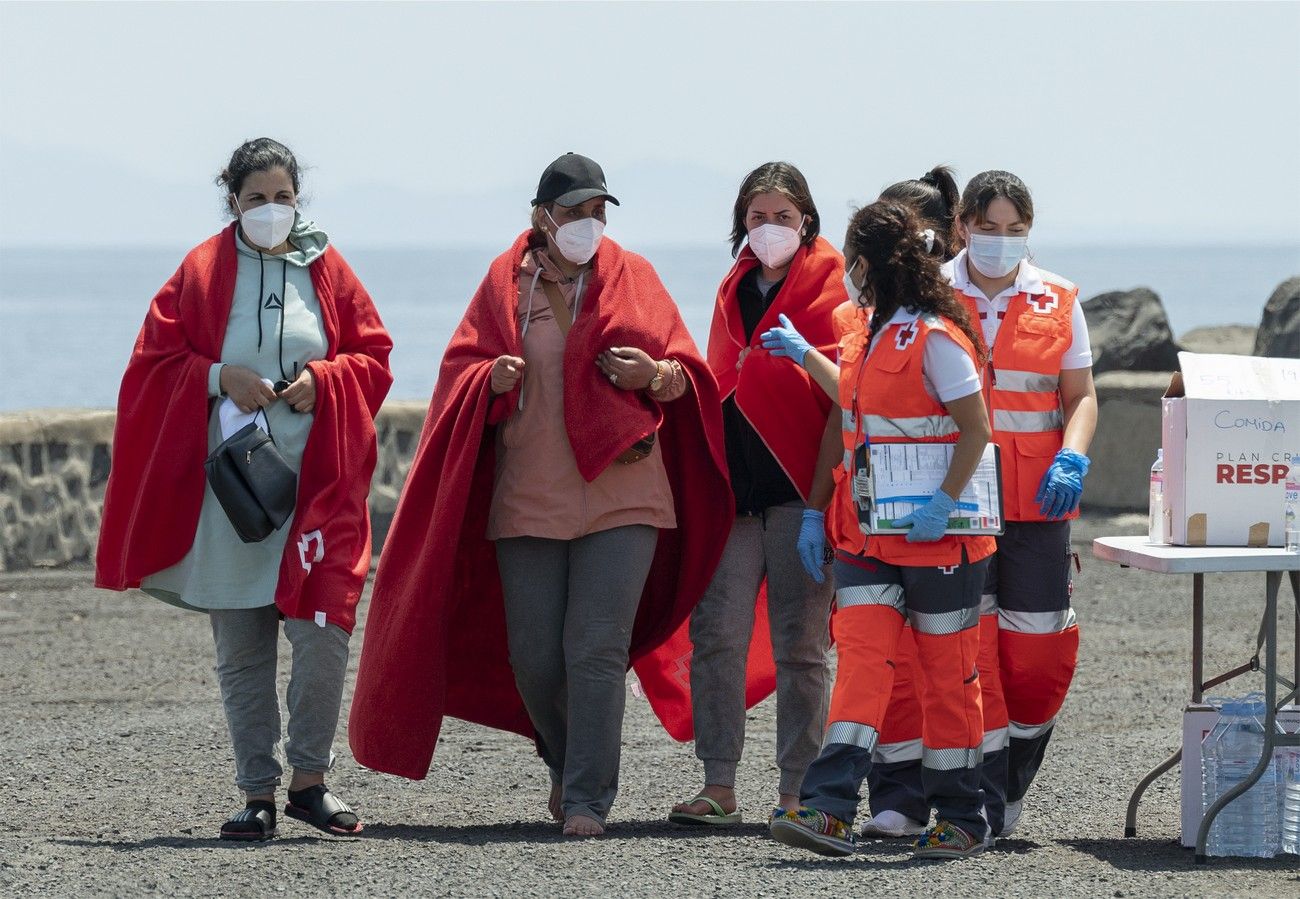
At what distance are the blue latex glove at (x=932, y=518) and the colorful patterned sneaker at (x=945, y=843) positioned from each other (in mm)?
782

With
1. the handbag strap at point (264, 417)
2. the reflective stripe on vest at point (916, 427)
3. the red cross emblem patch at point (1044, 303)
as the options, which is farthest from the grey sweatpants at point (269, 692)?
the red cross emblem patch at point (1044, 303)

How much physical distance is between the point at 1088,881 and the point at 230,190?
3.11 meters

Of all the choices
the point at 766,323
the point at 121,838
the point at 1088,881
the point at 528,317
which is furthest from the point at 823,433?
the point at 121,838

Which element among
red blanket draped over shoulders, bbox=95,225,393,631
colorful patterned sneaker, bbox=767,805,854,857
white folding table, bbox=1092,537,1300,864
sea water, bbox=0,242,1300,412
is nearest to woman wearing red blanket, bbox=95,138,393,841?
red blanket draped over shoulders, bbox=95,225,393,631

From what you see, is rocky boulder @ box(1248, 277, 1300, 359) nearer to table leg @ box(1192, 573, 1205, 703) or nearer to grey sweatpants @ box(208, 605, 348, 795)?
table leg @ box(1192, 573, 1205, 703)

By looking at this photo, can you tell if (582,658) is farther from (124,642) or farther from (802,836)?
(124,642)

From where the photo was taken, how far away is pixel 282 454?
5891 mm

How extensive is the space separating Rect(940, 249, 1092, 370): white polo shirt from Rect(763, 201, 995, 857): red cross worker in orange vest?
0.82 ft

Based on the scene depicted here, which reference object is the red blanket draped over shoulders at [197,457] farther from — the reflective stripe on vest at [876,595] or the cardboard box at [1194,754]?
the cardboard box at [1194,754]

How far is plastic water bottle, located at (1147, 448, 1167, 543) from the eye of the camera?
18.9ft

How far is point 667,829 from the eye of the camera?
6020mm

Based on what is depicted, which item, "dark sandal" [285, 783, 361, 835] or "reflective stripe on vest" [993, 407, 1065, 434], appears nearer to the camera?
"reflective stripe on vest" [993, 407, 1065, 434]

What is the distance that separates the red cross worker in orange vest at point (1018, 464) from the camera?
565 cm

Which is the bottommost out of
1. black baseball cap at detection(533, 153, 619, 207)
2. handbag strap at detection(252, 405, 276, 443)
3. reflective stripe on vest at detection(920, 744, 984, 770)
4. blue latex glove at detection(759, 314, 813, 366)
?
reflective stripe on vest at detection(920, 744, 984, 770)
